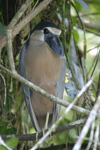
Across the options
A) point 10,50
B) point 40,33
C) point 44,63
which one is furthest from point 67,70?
point 10,50

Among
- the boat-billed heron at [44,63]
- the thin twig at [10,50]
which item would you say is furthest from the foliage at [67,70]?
the thin twig at [10,50]

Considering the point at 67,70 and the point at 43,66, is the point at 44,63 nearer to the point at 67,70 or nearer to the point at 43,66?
the point at 43,66

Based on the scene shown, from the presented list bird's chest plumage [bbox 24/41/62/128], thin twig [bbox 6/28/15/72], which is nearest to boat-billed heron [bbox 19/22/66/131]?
bird's chest plumage [bbox 24/41/62/128]

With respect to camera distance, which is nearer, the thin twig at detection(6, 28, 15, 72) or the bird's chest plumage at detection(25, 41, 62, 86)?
the thin twig at detection(6, 28, 15, 72)

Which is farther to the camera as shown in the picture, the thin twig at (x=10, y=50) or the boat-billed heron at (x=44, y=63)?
the boat-billed heron at (x=44, y=63)

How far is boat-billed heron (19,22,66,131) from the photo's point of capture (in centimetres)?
179

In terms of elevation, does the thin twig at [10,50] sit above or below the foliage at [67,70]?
above

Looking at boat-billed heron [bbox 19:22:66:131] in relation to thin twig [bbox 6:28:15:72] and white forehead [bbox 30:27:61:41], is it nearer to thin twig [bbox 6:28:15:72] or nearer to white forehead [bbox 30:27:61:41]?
white forehead [bbox 30:27:61:41]

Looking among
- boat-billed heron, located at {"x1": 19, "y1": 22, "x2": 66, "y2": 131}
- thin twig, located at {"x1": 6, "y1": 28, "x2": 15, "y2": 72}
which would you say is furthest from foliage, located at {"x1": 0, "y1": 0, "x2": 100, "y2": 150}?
thin twig, located at {"x1": 6, "y1": 28, "x2": 15, "y2": 72}

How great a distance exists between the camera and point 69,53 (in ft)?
6.66

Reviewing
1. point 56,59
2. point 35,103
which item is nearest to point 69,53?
point 56,59

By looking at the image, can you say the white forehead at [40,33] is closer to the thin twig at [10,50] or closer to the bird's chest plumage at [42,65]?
the bird's chest plumage at [42,65]

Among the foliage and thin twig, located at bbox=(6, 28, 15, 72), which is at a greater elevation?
thin twig, located at bbox=(6, 28, 15, 72)

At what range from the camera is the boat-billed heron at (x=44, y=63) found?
179 cm
